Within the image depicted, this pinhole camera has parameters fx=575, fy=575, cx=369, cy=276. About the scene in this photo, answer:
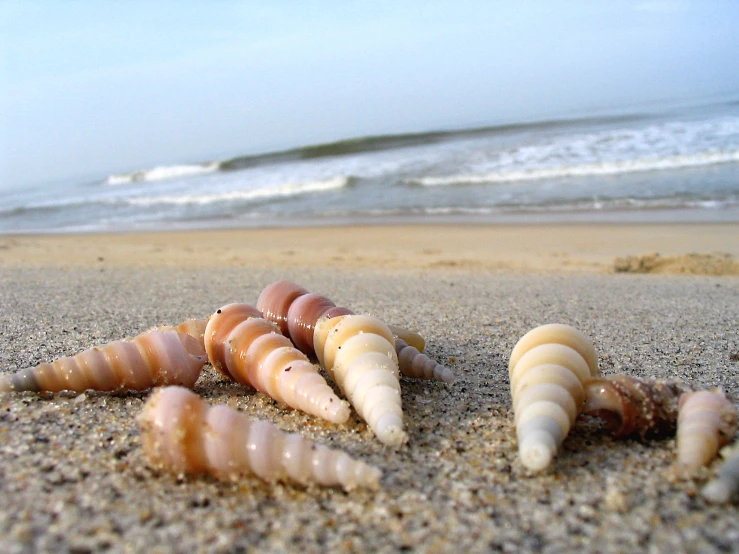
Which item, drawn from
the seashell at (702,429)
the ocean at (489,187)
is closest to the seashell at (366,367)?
the seashell at (702,429)

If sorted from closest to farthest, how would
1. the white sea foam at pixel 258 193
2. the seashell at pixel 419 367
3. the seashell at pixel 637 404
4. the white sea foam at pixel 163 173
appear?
the seashell at pixel 637 404 → the seashell at pixel 419 367 → the white sea foam at pixel 258 193 → the white sea foam at pixel 163 173

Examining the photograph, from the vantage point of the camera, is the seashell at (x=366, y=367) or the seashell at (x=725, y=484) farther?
the seashell at (x=366, y=367)

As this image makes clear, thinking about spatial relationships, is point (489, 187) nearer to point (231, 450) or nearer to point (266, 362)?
point (266, 362)

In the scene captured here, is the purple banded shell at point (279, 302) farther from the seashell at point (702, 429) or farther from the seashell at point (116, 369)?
the seashell at point (702, 429)

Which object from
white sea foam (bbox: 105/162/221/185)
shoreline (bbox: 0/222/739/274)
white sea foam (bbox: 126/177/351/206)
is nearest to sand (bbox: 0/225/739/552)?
shoreline (bbox: 0/222/739/274)

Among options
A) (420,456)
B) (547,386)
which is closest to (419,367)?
(420,456)

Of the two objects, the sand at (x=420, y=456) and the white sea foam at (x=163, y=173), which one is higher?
the white sea foam at (x=163, y=173)

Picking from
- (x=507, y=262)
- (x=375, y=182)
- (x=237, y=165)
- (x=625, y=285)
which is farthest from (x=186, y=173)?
(x=625, y=285)
